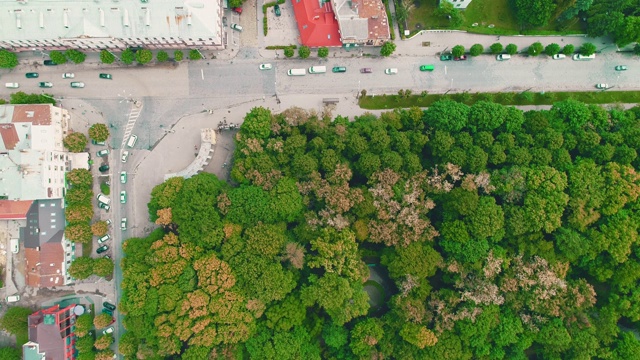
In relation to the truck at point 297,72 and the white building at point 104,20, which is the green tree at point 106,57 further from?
the truck at point 297,72

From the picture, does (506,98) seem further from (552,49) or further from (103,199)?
(103,199)

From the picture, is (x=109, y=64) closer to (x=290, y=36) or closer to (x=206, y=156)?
(x=206, y=156)

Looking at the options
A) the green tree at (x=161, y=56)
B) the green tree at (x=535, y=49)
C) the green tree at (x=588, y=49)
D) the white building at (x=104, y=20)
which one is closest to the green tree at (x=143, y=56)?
the green tree at (x=161, y=56)

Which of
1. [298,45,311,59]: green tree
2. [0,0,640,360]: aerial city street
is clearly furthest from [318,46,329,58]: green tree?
[298,45,311,59]: green tree

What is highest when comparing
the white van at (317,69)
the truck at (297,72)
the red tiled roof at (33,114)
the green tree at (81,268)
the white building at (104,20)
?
the white building at (104,20)

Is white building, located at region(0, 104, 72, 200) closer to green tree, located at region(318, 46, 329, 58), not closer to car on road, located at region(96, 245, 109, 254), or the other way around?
car on road, located at region(96, 245, 109, 254)

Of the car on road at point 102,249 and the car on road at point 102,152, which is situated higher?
the car on road at point 102,152

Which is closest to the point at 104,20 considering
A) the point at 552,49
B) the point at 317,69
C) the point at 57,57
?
the point at 57,57

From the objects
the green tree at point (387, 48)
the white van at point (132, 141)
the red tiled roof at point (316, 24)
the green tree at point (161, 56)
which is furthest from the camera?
the white van at point (132, 141)
